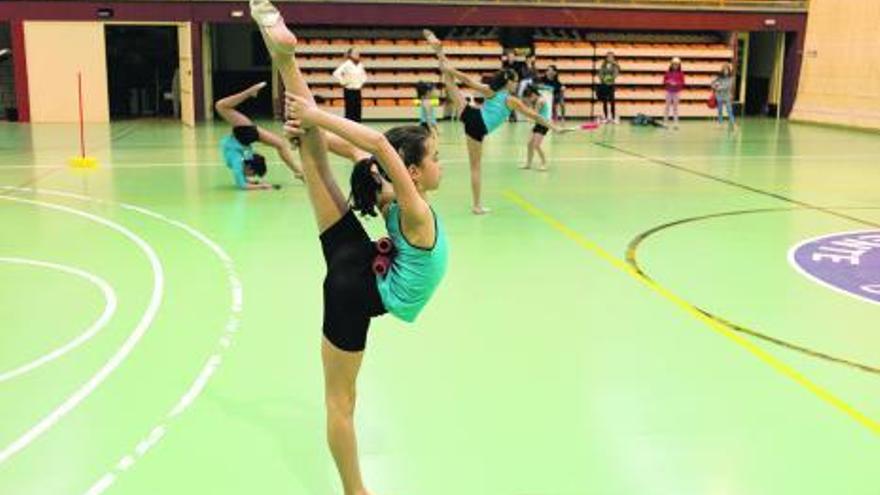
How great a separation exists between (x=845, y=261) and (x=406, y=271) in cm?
652

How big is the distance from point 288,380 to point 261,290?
7.08 feet

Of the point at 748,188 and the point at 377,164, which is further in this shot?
the point at 748,188

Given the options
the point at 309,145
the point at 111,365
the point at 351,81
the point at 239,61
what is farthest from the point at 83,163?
the point at 239,61

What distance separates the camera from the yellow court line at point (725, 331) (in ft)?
16.8

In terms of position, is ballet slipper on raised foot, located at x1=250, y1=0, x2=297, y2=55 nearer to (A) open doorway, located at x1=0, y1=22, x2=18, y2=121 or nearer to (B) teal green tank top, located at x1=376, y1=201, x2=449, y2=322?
(B) teal green tank top, located at x1=376, y1=201, x2=449, y2=322

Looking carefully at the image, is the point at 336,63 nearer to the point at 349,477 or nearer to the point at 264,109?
the point at 264,109

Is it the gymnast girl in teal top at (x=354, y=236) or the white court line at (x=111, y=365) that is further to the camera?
the white court line at (x=111, y=365)

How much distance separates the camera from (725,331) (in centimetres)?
659

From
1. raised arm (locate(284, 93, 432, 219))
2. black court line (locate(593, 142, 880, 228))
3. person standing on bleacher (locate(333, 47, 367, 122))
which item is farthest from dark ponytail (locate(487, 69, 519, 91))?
person standing on bleacher (locate(333, 47, 367, 122))

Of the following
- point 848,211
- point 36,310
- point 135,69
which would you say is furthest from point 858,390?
point 135,69

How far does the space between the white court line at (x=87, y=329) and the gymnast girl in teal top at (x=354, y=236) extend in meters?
2.81

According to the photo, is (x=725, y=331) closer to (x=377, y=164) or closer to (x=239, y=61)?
(x=377, y=164)

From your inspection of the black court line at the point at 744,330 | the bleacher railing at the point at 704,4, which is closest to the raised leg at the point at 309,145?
the black court line at the point at 744,330

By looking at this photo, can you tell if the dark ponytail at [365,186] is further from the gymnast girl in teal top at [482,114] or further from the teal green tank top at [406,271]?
the gymnast girl in teal top at [482,114]
